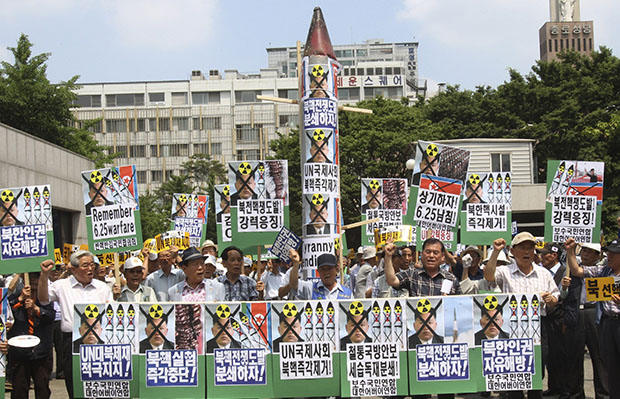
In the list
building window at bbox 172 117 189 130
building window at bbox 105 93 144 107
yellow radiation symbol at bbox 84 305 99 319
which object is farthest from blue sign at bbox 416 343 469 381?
building window at bbox 105 93 144 107

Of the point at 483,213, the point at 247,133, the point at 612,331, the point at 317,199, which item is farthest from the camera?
the point at 247,133

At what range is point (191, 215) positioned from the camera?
22.9 m

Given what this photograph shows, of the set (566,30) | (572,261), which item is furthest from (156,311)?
(566,30)

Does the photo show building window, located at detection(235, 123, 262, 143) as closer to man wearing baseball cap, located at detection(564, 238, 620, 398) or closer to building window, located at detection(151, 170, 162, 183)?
building window, located at detection(151, 170, 162, 183)

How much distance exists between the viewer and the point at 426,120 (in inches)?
2212

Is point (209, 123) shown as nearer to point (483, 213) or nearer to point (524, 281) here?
point (483, 213)

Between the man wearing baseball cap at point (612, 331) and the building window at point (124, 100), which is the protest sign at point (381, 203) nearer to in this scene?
the man wearing baseball cap at point (612, 331)

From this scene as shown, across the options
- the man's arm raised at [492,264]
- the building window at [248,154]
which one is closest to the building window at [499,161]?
the man's arm raised at [492,264]

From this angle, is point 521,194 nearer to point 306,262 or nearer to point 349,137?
point 349,137

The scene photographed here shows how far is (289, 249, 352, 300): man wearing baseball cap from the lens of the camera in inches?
381

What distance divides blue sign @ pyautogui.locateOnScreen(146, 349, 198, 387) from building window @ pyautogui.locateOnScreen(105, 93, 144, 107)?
101 m

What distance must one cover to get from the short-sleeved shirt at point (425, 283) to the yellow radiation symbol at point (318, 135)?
776 cm

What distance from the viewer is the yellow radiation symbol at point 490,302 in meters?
9.21

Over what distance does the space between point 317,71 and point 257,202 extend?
444 centimetres
